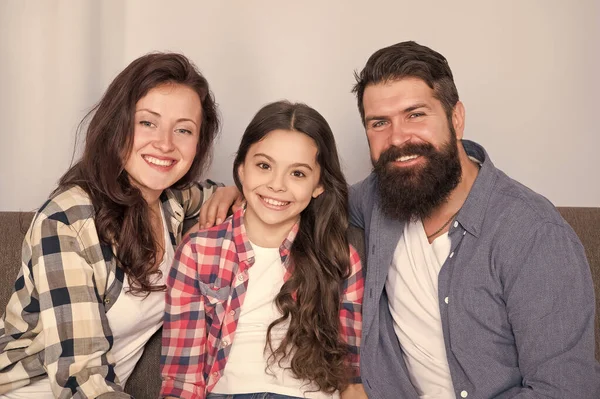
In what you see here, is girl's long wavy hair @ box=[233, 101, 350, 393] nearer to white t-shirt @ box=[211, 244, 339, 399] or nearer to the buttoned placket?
white t-shirt @ box=[211, 244, 339, 399]

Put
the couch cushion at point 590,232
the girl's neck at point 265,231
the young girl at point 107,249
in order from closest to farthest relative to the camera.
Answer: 1. the young girl at point 107,249
2. the girl's neck at point 265,231
3. the couch cushion at point 590,232

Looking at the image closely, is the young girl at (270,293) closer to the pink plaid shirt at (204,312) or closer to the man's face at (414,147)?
the pink plaid shirt at (204,312)

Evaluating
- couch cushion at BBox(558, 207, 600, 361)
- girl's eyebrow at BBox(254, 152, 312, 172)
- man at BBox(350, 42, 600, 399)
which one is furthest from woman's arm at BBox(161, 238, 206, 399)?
couch cushion at BBox(558, 207, 600, 361)

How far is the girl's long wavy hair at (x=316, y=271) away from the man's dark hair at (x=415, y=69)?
0.27 m

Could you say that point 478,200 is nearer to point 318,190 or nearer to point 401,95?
point 401,95

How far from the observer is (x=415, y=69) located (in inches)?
87.9

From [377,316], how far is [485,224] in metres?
0.46

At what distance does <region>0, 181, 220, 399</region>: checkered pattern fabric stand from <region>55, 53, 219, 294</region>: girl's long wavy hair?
0.04 m

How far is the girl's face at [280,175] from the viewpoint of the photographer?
7.32ft

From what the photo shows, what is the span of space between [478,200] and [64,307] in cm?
130

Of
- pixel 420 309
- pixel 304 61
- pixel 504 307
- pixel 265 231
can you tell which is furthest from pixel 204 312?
pixel 304 61

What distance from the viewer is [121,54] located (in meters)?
3.12

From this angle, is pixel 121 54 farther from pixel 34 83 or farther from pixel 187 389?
pixel 187 389

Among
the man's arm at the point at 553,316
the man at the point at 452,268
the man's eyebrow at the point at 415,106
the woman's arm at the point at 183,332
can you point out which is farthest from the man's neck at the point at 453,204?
the woman's arm at the point at 183,332
